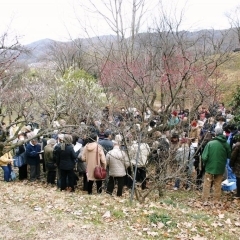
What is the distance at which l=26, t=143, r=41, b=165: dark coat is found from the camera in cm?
929

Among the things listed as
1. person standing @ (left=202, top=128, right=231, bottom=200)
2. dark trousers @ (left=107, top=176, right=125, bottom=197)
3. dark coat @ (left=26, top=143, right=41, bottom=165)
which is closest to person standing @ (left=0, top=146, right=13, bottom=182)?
dark coat @ (left=26, top=143, right=41, bottom=165)

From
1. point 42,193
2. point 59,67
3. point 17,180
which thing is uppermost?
point 59,67

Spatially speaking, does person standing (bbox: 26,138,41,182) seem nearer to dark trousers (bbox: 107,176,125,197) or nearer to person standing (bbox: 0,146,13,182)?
person standing (bbox: 0,146,13,182)

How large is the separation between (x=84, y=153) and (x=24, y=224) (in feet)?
9.52

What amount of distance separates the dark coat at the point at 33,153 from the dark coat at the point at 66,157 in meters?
1.41

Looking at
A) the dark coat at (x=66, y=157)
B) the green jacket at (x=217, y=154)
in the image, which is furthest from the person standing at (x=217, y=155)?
the dark coat at (x=66, y=157)

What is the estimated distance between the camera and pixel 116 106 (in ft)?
48.3

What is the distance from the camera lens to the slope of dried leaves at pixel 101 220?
492 cm

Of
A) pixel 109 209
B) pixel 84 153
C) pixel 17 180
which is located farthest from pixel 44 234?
pixel 17 180

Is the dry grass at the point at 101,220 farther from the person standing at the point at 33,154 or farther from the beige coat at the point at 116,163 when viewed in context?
the person standing at the point at 33,154

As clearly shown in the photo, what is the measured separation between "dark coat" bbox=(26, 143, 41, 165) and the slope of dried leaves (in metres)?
2.56

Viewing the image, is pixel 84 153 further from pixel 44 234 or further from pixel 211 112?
pixel 211 112

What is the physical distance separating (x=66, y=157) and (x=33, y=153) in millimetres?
1693

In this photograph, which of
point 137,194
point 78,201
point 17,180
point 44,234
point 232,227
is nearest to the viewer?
point 44,234
